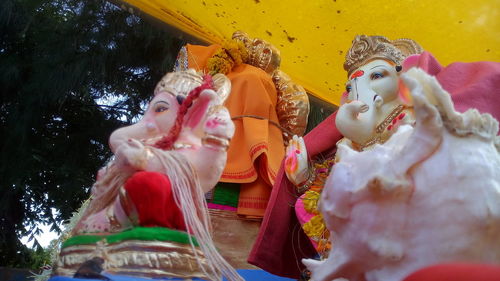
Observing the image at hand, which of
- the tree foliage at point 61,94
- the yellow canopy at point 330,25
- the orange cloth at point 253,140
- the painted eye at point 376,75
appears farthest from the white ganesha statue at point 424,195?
the tree foliage at point 61,94

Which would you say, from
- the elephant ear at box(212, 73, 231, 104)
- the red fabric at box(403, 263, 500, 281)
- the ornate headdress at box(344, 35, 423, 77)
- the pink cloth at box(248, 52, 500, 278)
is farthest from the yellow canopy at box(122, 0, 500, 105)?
the red fabric at box(403, 263, 500, 281)

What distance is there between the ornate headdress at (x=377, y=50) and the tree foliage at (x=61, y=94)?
6.27ft

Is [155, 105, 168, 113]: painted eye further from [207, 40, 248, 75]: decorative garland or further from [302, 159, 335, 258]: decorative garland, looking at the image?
[207, 40, 248, 75]: decorative garland

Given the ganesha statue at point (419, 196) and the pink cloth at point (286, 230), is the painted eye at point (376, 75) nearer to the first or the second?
the pink cloth at point (286, 230)

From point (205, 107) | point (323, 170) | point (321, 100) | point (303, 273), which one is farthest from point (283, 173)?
point (321, 100)

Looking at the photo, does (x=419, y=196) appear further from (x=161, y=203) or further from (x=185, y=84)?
(x=185, y=84)

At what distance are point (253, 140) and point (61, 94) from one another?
5.77 feet

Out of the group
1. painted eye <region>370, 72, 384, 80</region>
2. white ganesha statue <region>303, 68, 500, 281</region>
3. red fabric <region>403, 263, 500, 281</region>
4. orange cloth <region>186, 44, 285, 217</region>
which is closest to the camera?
red fabric <region>403, 263, 500, 281</region>

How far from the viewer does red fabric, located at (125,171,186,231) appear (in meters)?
1.05

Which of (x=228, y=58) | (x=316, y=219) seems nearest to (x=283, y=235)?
(x=316, y=219)

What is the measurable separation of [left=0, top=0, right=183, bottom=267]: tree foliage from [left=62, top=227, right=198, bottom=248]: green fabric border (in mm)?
2440

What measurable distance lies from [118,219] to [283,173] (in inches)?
32.8

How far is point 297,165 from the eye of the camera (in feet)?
5.68

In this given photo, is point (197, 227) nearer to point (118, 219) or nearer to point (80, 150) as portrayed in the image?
point (118, 219)
